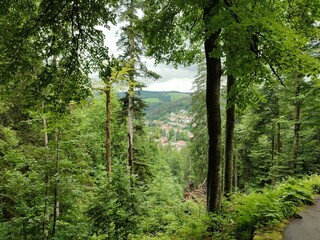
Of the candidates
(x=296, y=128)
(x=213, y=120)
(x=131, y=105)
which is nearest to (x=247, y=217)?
(x=213, y=120)

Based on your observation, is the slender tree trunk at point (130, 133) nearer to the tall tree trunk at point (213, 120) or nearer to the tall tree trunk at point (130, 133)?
the tall tree trunk at point (130, 133)

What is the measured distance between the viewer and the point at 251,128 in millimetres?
22469

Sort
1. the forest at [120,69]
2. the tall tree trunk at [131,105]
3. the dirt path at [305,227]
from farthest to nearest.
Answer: the tall tree trunk at [131,105] < the dirt path at [305,227] < the forest at [120,69]

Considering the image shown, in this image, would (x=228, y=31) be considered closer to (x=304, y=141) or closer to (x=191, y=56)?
(x=191, y=56)

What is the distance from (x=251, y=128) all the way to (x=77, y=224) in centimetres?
1864

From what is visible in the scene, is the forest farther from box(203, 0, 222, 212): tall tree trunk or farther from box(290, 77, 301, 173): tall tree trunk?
box(290, 77, 301, 173): tall tree trunk

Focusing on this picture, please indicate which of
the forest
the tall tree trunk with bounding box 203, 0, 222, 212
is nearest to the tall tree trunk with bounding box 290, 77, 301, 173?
the forest

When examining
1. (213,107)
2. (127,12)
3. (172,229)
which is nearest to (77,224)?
(172,229)

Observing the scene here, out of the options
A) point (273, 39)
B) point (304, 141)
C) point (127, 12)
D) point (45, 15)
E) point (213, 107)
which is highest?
→ point (127, 12)

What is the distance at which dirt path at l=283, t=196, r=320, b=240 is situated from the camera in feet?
15.9

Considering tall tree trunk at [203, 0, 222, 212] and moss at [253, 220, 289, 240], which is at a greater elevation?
tall tree trunk at [203, 0, 222, 212]

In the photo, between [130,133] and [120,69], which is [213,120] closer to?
[120,69]

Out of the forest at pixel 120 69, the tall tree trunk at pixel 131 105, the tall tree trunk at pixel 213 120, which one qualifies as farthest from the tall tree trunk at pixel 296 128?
the tall tree trunk at pixel 213 120

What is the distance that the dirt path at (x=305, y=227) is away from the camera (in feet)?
15.9
